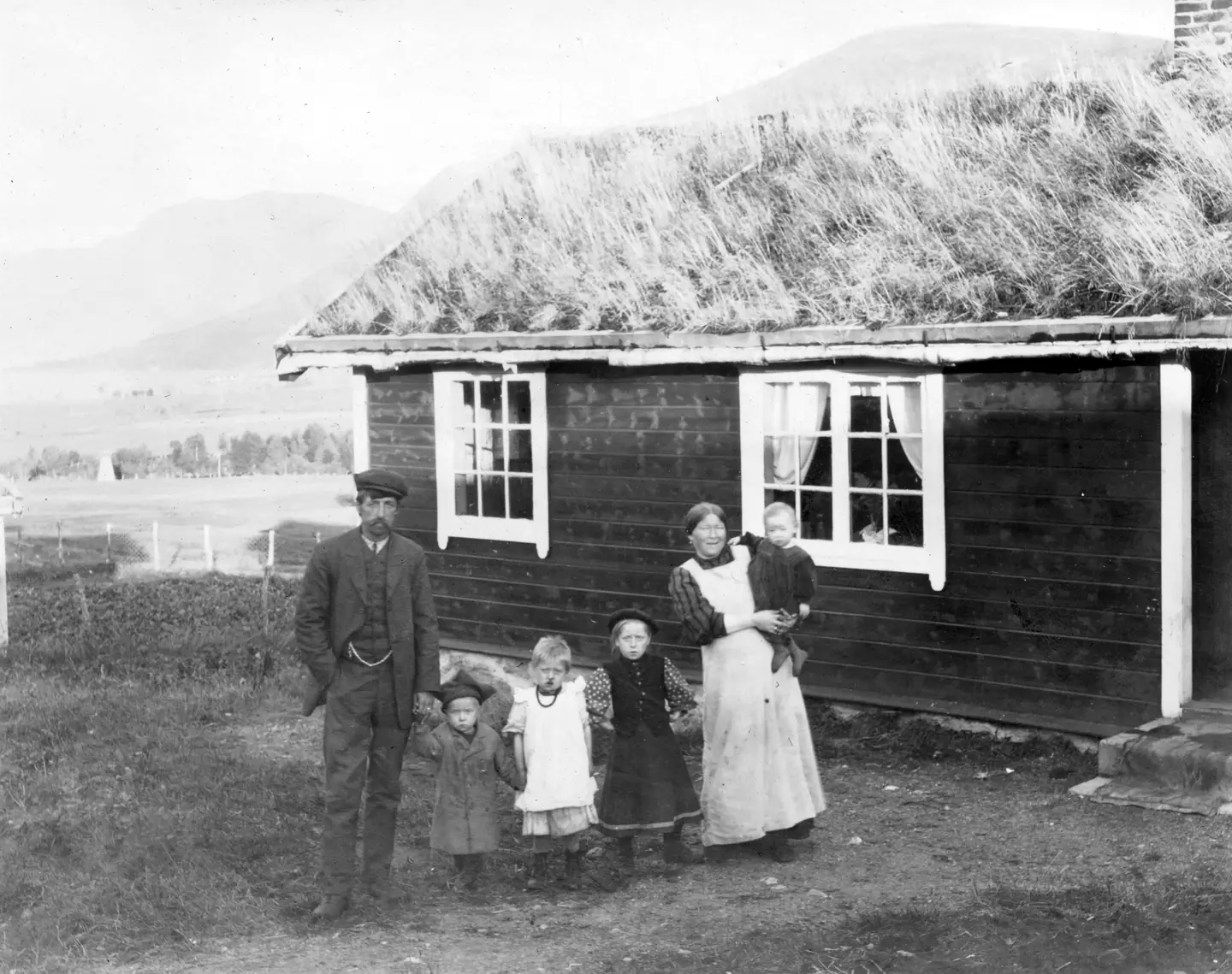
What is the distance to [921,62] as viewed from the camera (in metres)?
76.6

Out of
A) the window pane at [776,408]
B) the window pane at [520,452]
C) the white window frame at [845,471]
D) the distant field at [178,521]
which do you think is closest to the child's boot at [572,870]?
the white window frame at [845,471]

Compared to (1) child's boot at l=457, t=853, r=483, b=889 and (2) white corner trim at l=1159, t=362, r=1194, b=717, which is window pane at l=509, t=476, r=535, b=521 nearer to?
(1) child's boot at l=457, t=853, r=483, b=889

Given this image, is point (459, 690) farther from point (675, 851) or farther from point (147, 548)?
point (147, 548)

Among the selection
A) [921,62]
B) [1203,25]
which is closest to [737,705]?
[1203,25]

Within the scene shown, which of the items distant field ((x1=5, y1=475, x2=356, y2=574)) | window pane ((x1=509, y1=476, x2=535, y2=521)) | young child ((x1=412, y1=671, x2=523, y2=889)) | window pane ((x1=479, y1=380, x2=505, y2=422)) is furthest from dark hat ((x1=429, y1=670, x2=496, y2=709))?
distant field ((x1=5, y1=475, x2=356, y2=574))

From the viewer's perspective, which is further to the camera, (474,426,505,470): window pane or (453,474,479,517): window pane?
(453,474,479,517): window pane

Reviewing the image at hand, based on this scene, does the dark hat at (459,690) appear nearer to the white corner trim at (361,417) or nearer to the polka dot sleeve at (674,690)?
the polka dot sleeve at (674,690)

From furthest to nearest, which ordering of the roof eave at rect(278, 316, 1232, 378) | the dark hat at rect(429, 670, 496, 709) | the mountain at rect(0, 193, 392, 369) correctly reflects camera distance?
the mountain at rect(0, 193, 392, 369), the roof eave at rect(278, 316, 1232, 378), the dark hat at rect(429, 670, 496, 709)

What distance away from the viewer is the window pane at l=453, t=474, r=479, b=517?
12.1m

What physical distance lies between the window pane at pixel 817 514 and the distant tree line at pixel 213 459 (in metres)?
31.7

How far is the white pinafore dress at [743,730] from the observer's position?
22.7 feet

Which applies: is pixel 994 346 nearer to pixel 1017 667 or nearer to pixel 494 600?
pixel 1017 667

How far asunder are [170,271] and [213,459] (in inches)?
2399

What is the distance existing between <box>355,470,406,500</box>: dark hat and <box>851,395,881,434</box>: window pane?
13.6ft
